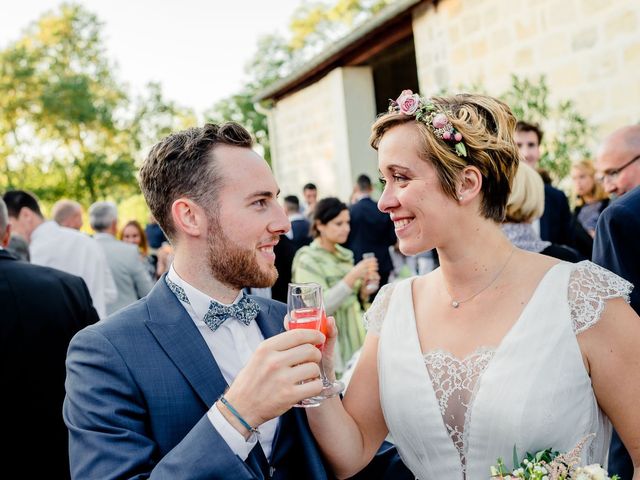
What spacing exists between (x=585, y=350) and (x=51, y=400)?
9.69 feet

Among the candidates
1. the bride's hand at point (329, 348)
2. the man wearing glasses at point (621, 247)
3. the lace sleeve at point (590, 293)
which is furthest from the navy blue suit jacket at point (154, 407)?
the man wearing glasses at point (621, 247)

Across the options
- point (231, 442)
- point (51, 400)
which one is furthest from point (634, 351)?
point (51, 400)

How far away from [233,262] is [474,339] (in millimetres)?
903

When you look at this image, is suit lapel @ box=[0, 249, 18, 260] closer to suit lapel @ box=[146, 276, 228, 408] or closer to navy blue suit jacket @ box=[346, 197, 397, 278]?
suit lapel @ box=[146, 276, 228, 408]

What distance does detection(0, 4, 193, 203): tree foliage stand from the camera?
3169cm

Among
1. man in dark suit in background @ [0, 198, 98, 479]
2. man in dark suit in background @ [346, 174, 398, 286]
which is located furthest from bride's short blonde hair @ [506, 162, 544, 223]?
man in dark suit in background @ [346, 174, 398, 286]

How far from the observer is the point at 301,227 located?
888 centimetres

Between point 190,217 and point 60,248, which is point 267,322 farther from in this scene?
point 60,248

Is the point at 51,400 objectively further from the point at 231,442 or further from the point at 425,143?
the point at 425,143

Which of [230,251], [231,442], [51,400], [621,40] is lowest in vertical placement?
[51,400]

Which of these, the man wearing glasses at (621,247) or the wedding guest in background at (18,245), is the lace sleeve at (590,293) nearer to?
the man wearing glasses at (621,247)

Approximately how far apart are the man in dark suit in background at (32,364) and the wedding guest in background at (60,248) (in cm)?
219

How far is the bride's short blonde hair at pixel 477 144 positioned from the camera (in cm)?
222

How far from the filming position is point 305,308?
1980mm
